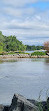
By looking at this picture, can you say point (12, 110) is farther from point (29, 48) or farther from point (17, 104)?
point (29, 48)

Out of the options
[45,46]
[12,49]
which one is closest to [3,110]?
[45,46]

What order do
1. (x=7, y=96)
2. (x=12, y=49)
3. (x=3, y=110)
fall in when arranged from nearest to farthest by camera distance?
(x=3, y=110), (x=7, y=96), (x=12, y=49)

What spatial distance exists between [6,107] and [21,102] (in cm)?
100

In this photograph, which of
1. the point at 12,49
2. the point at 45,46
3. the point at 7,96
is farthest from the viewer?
the point at 12,49

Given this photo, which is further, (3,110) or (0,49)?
(0,49)

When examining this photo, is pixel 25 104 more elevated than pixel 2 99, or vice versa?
pixel 25 104

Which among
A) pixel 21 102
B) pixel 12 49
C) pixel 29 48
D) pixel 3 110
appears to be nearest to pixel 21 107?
pixel 21 102

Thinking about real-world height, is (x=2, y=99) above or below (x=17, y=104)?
below

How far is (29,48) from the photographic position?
13850cm

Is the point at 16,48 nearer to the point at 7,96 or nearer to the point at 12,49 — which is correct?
the point at 12,49

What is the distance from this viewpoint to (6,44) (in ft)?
264

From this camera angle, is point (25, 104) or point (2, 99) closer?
point (25, 104)

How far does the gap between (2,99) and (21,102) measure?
8.74 ft

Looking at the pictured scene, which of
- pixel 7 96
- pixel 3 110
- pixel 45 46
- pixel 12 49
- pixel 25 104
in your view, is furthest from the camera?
pixel 12 49
